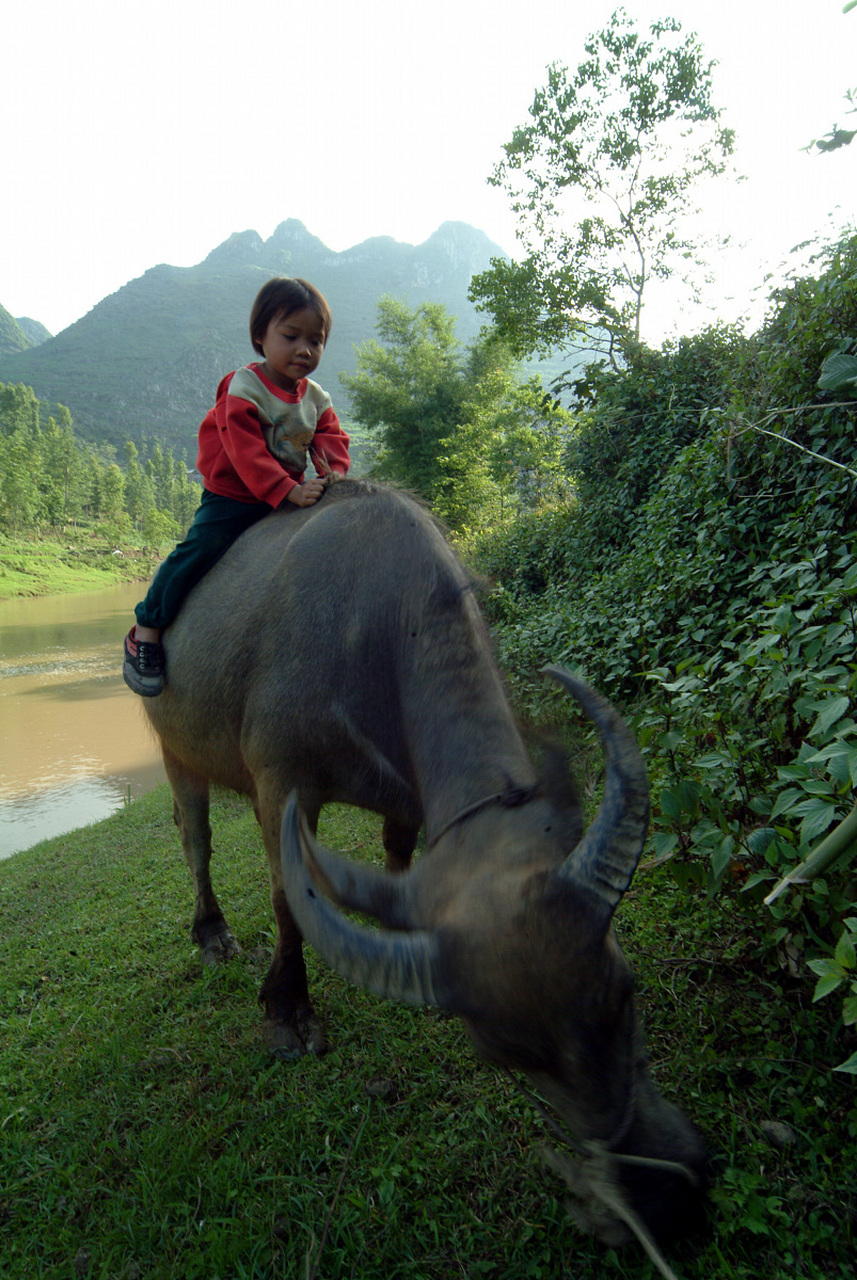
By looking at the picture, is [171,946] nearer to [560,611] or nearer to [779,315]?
[560,611]

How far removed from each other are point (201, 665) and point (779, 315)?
4.17m

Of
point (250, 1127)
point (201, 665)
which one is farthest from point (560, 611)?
point (250, 1127)

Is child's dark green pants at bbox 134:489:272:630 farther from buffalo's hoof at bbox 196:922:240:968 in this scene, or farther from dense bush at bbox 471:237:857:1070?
buffalo's hoof at bbox 196:922:240:968

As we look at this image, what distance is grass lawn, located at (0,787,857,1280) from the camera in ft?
5.28

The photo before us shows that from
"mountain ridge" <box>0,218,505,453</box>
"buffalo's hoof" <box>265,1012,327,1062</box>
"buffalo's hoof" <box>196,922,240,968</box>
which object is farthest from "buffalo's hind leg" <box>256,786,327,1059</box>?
"mountain ridge" <box>0,218,505,453</box>

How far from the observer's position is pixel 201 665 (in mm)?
2939

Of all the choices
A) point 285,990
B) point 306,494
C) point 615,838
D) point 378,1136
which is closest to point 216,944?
point 285,990

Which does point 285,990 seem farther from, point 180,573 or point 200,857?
point 180,573

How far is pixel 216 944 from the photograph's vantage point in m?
3.48

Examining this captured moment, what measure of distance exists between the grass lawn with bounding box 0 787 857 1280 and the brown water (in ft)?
6.69

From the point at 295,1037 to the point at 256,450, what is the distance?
242cm

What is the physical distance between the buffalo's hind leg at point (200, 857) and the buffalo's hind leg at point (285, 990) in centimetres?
90

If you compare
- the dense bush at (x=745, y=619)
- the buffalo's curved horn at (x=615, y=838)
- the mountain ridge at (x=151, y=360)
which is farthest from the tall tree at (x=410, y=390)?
the mountain ridge at (x=151, y=360)

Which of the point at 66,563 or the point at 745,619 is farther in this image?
the point at 66,563
